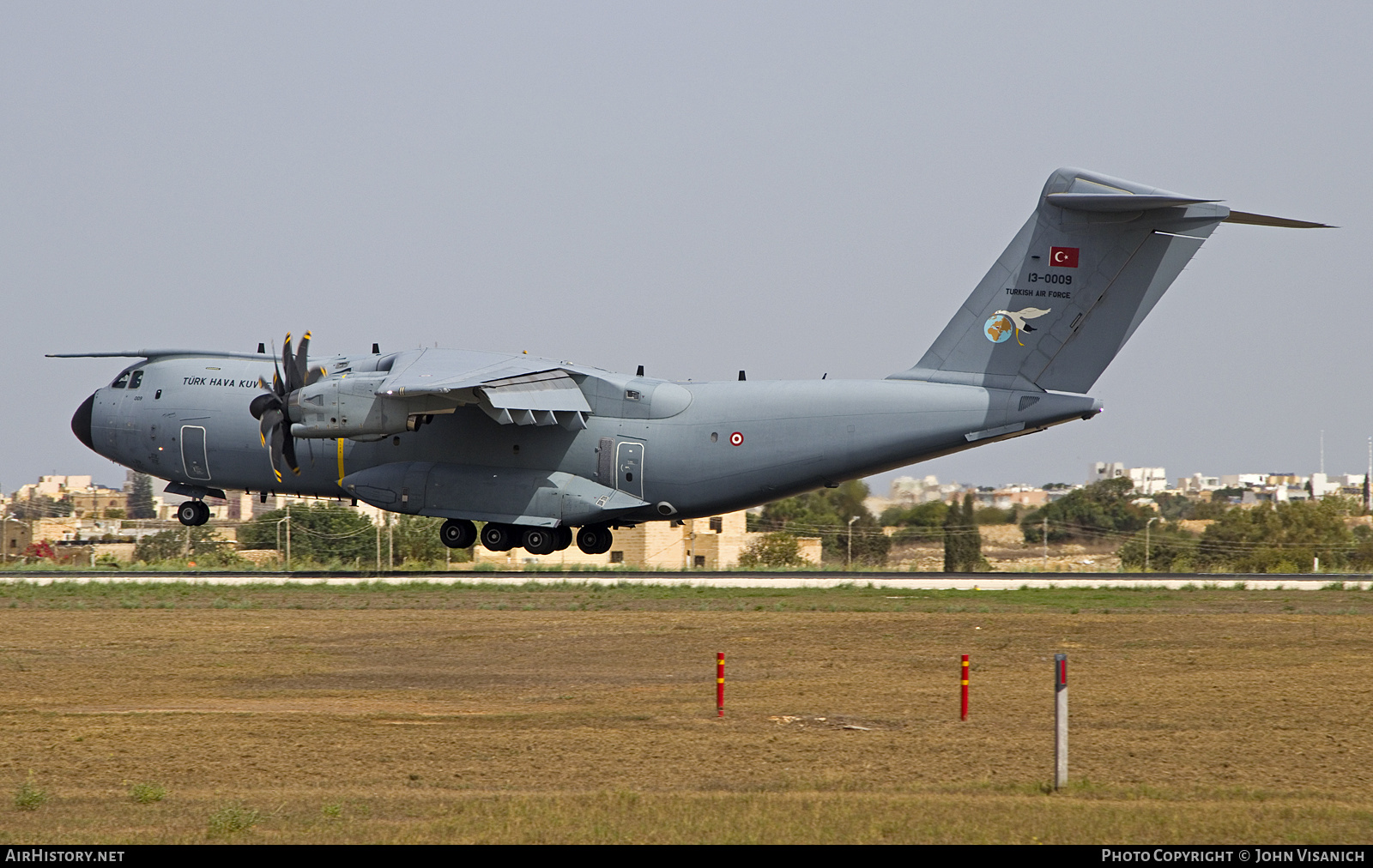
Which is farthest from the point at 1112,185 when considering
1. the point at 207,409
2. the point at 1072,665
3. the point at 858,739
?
Answer: the point at 207,409

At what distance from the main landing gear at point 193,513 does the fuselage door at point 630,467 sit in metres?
10.6

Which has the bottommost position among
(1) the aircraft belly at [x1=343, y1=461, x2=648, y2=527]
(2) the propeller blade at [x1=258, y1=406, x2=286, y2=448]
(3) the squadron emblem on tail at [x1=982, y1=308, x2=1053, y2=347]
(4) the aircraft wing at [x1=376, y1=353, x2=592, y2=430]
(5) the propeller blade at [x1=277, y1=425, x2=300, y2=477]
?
(1) the aircraft belly at [x1=343, y1=461, x2=648, y2=527]

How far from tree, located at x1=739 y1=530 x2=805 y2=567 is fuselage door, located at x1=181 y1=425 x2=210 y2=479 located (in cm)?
1842

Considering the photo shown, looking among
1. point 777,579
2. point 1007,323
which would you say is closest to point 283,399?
point 777,579

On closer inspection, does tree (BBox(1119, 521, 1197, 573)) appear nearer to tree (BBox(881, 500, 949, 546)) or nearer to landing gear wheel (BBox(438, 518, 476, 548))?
tree (BBox(881, 500, 949, 546))

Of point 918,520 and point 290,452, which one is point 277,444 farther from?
point 918,520

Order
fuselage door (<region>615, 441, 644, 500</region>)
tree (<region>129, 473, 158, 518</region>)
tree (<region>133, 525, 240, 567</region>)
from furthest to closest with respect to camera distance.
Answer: tree (<region>129, 473, 158, 518</region>) → tree (<region>133, 525, 240, 567</region>) → fuselage door (<region>615, 441, 644, 500</region>)

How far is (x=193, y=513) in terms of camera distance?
32.2 meters

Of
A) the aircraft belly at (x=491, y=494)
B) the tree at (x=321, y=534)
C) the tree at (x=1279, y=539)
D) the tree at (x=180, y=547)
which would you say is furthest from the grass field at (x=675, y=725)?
the tree at (x=321, y=534)

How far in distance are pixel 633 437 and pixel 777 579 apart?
15.0 feet

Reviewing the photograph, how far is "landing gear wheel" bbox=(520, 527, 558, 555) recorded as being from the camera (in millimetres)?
29609

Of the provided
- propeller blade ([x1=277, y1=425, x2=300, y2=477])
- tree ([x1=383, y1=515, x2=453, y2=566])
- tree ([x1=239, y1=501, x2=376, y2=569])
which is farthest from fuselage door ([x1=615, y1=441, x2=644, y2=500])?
tree ([x1=239, y1=501, x2=376, y2=569])

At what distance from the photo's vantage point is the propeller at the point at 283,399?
27469mm

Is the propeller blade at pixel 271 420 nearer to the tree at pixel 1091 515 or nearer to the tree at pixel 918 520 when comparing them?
the tree at pixel 918 520
